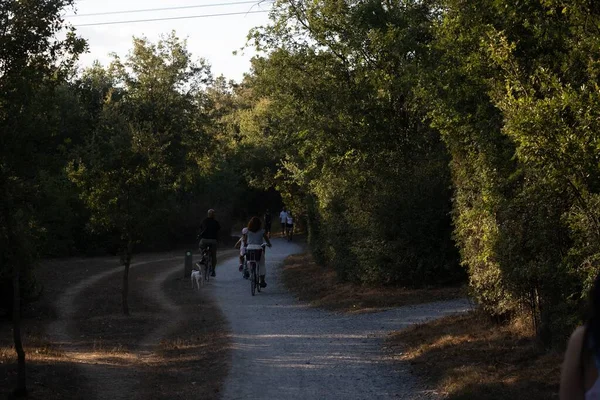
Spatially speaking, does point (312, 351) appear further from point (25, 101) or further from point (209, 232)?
point (209, 232)

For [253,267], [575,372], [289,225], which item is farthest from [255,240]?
[289,225]

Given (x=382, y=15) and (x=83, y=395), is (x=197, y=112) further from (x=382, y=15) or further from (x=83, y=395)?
(x=83, y=395)

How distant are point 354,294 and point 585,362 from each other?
1723 cm

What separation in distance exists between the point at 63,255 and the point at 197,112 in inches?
557

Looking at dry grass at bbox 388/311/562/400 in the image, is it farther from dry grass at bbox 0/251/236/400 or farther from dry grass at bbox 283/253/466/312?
dry grass at bbox 0/251/236/400

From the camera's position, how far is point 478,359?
1082 centimetres

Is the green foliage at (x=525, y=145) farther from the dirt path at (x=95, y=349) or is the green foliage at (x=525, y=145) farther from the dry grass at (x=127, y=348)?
the dirt path at (x=95, y=349)

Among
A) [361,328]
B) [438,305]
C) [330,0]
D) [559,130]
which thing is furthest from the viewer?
[330,0]

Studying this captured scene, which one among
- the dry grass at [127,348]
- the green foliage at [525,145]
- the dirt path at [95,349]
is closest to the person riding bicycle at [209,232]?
the dry grass at [127,348]

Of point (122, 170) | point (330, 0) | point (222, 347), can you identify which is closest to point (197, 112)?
point (330, 0)

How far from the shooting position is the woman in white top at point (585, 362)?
3.11 metres

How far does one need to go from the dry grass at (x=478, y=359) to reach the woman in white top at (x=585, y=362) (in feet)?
17.2

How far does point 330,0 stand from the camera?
77.4 ft

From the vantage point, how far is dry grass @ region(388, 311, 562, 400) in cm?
886
